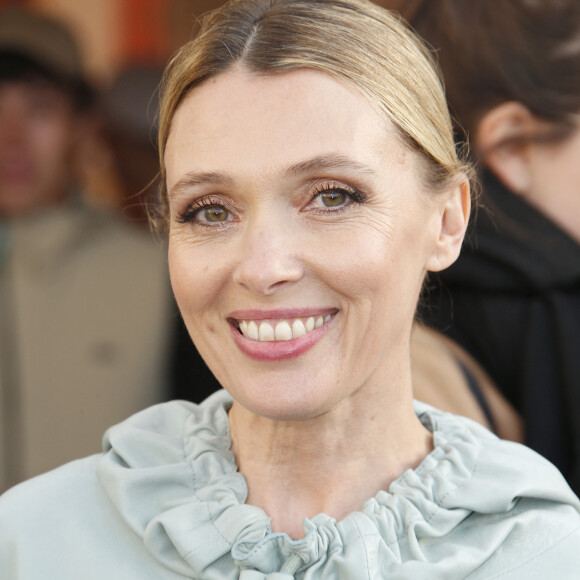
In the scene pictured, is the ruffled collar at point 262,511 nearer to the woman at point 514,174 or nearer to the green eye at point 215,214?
the green eye at point 215,214

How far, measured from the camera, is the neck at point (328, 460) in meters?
1.38

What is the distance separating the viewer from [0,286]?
9.93 ft

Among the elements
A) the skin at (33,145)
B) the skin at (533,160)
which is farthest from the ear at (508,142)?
the skin at (33,145)

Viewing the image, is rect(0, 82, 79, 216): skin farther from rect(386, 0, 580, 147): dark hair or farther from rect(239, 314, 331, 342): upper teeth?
rect(239, 314, 331, 342): upper teeth

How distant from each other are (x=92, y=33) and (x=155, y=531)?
286 cm

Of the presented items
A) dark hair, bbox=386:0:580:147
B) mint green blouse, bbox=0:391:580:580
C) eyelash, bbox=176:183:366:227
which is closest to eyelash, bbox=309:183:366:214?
eyelash, bbox=176:183:366:227

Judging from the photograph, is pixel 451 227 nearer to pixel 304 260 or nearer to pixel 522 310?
pixel 304 260

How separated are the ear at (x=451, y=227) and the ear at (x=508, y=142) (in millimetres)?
672

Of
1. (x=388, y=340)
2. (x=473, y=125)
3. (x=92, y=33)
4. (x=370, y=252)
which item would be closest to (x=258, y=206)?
(x=370, y=252)

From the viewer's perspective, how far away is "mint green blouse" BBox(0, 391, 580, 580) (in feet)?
4.22

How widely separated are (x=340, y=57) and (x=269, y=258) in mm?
290

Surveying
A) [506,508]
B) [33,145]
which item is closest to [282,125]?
[506,508]

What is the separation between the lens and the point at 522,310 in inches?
→ 81.1

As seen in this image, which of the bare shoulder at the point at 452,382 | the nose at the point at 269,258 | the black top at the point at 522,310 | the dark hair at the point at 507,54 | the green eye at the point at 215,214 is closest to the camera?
the nose at the point at 269,258
